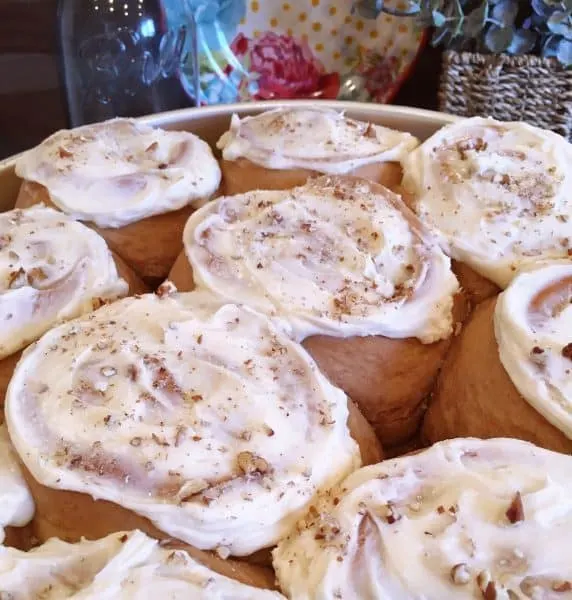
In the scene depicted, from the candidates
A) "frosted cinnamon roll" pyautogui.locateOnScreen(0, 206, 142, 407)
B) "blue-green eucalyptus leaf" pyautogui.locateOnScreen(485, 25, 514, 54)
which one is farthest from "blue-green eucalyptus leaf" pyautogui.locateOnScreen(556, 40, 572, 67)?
"frosted cinnamon roll" pyautogui.locateOnScreen(0, 206, 142, 407)

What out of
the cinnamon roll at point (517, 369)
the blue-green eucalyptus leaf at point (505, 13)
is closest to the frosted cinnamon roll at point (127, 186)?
the cinnamon roll at point (517, 369)

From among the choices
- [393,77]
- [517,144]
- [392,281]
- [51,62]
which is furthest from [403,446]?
[51,62]

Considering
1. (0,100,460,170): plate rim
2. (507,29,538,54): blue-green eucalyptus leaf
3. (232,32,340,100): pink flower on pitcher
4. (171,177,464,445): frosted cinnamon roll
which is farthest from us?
(232,32,340,100): pink flower on pitcher

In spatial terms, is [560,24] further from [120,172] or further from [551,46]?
[120,172]

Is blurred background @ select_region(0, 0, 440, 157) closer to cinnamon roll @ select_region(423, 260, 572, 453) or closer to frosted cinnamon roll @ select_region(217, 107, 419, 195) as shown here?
frosted cinnamon roll @ select_region(217, 107, 419, 195)

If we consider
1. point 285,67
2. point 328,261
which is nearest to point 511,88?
point 285,67

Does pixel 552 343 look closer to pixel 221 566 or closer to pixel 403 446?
pixel 403 446
